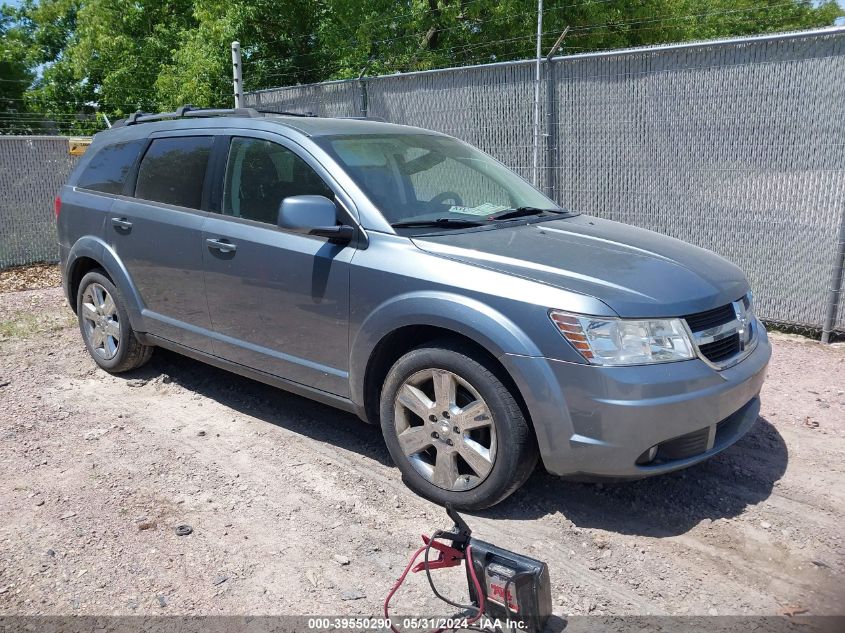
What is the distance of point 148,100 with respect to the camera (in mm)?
23562

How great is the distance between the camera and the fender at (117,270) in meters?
5.24

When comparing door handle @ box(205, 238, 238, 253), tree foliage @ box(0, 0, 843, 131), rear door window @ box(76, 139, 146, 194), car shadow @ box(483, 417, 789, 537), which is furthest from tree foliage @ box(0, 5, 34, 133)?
car shadow @ box(483, 417, 789, 537)

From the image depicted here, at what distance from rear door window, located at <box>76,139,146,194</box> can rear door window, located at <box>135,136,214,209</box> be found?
180mm

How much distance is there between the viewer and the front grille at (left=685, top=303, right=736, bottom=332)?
3.40 meters

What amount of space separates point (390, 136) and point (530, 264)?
162 centimetres

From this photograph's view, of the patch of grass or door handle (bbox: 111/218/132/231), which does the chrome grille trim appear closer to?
door handle (bbox: 111/218/132/231)

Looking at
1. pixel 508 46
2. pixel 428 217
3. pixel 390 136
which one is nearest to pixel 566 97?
pixel 390 136

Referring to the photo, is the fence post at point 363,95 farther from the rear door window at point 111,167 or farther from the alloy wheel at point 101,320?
the alloy wheel at point 101,320

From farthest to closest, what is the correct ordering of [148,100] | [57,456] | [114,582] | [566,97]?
[148,100] → [566,97] → [57,456] → [114,582]

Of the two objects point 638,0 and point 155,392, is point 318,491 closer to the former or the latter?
point 155,392

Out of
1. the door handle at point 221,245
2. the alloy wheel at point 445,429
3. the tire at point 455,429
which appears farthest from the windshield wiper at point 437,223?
the door handle at point 221,245

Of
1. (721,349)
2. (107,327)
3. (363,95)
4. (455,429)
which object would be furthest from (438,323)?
(363,95)

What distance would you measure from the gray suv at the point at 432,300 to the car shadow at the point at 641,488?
0.36 metres

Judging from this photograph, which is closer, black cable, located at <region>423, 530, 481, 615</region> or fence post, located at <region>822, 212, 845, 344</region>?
black cable, located at <region>423, 530, 481, 615</region>
